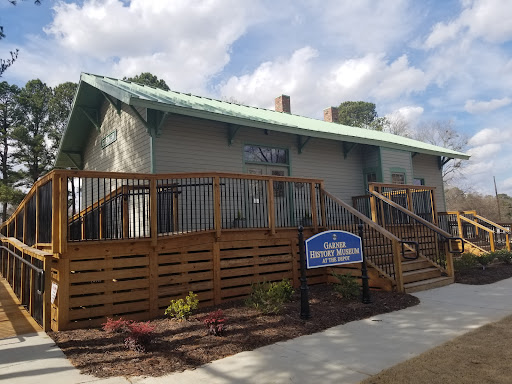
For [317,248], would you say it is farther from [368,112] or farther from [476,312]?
[368,112]

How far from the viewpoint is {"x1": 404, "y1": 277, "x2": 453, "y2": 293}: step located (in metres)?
7.19

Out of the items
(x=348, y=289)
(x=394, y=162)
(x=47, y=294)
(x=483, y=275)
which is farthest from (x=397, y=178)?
(x=47, y=294)

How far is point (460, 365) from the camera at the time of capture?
3447 millimetres

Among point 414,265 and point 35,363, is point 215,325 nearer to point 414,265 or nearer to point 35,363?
point 35,363

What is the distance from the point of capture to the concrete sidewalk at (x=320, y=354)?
134 inches

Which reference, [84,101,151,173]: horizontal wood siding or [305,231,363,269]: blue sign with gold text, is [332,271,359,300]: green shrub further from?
[84,101,151,173]: horizontal wood siding

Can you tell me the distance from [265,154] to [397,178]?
5666 mm

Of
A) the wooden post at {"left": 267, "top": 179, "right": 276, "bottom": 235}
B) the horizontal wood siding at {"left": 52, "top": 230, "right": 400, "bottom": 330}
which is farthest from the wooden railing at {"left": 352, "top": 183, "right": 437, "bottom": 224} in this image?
the wooden post at {"left": 267, "top": 179, "right": 276, "bottom": 235}

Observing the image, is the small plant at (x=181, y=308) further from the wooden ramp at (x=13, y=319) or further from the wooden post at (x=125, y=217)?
the wooden ramp at (x=13, y=319)

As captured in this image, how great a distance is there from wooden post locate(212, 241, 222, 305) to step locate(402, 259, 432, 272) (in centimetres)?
405

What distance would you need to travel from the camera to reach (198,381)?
333cm

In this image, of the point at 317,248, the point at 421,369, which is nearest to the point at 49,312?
the point at 317,248

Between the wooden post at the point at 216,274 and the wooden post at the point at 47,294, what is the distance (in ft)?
8.37

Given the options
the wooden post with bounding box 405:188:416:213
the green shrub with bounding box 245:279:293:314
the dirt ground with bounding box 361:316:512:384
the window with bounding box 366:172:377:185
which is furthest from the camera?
the window with bounding box 366:172:377:185
